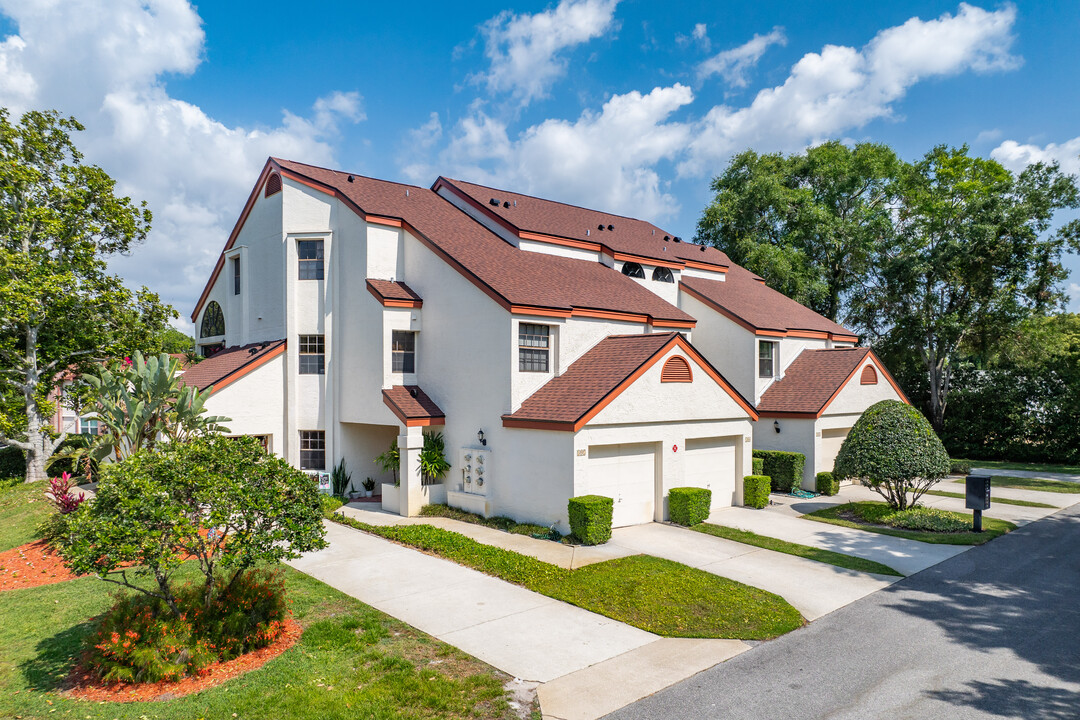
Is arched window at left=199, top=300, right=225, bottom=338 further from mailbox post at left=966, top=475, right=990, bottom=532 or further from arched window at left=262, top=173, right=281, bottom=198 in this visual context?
mailbox post at left=966, top=475, right=990, bottom=532

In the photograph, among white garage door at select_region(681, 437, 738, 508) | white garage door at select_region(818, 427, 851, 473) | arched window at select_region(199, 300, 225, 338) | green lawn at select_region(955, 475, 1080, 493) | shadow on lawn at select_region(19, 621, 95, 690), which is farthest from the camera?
arched window at select_region(199, 300, 225, 338)

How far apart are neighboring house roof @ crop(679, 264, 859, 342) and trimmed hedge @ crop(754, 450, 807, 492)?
14.7ft

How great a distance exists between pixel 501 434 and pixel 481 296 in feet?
12.5

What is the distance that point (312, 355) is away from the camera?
66.7 feet

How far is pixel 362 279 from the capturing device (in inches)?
757

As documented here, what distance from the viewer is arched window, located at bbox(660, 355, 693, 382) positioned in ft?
53.7

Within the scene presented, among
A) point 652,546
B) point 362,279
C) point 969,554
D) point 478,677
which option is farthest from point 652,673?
point 362,279

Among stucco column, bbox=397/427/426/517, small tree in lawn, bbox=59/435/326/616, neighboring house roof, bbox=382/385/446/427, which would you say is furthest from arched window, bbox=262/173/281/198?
small tree in lawn, bbox=59/435/326/616

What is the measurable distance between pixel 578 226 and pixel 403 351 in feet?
31.6

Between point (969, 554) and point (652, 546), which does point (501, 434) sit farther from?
point (969, 554)

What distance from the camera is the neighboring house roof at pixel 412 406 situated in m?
17.3

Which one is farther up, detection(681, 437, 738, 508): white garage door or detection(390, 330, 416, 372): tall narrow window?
detection(390, 330, 416, 372): tall narrow window

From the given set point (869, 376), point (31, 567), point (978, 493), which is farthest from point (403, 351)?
point (869, 376)

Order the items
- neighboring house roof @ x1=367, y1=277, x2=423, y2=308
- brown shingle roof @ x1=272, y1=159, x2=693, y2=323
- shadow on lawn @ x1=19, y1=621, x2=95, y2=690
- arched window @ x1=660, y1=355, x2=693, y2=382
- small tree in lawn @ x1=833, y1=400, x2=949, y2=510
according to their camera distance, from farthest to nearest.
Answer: neighboring house roof @ x1=367, y1=277, x2=423, y2=308, brown shingle roof @ x1=272, y1=159, x2=693, y2=323, small tree in lawn @ x1=833, y1=400, x2=949, y2=510, arched window @ x1=660, y1=355, x2=693, y2=382, shadow on lawn @ x1=19, y1=621, x2=95, y2=690
